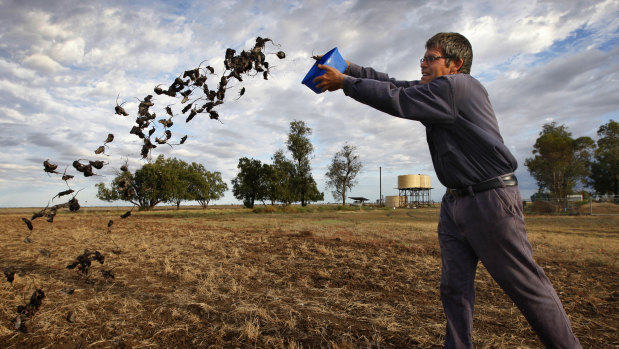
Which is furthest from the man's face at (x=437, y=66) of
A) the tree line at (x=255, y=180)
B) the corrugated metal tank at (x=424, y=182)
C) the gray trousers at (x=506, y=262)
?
the corrugated metal tank at (x=424, y=182)

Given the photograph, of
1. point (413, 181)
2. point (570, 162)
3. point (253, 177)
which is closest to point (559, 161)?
point (570, 162)

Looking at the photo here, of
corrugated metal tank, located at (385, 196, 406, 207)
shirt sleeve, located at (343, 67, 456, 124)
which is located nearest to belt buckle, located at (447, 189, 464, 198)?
shirt sleeve, located at (343, 67, 456, 124)

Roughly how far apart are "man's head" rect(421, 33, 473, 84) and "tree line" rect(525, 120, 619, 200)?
132 ft

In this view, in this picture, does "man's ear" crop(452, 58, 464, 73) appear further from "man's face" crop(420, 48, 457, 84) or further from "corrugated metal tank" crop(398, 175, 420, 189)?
"corrugated metal tank" crop(398, 175, 420, 189)

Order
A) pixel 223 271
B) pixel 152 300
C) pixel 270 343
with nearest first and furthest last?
1. pixel 270 343
2. pixel 152 300
3. pixel 223 271

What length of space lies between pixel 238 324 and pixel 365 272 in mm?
2942

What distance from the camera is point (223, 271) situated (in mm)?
5516

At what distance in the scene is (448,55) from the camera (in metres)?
2.30

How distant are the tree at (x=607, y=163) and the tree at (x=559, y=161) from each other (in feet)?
16.1

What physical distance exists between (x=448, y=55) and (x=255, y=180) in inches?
1636

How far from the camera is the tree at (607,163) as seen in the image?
41.6 metres

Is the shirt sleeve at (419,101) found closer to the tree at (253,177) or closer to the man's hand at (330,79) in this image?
the man's hand at (330,79)

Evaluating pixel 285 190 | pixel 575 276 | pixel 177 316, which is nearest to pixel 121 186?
pixel 177 316

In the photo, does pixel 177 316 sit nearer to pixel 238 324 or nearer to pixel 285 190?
pixel 238 324
